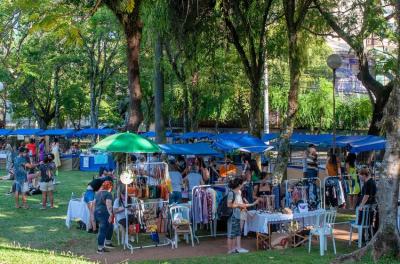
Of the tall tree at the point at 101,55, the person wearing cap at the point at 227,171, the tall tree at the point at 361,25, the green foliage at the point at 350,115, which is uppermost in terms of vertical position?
the tall tree at the point at 101,55

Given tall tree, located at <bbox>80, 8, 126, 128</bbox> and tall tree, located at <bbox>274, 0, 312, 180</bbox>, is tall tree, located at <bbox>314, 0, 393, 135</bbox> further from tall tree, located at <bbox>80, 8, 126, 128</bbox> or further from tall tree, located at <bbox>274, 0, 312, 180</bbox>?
tall tree, located at <bbox>80, 8, 126, 128</bbox>

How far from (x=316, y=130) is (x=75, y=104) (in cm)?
1995

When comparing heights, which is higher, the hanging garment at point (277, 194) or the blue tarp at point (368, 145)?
the blue tarp at point (368, 145)

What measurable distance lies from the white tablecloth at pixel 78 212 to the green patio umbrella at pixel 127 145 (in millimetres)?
2155

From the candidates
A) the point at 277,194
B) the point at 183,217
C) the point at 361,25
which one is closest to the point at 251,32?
the point at 361,25

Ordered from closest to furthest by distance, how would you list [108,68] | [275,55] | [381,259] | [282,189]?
1. [381,259]
2. [282,189]
3. [275,55]
4. [108,68]

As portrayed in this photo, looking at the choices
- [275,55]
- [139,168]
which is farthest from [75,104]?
[139,168]

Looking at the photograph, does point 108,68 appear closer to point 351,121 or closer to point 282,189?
point 351,121

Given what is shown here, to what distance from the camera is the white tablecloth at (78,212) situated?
12798 millimetres

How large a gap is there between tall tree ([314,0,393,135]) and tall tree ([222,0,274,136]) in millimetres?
1908

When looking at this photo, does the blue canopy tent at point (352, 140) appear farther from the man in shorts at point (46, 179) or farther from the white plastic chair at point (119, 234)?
the man in shorts at point (46, 179)

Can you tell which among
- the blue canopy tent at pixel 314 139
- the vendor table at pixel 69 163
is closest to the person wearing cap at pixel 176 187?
the blue canopy tent at pixel 314 139

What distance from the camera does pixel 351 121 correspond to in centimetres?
3997

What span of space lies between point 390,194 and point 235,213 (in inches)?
113
